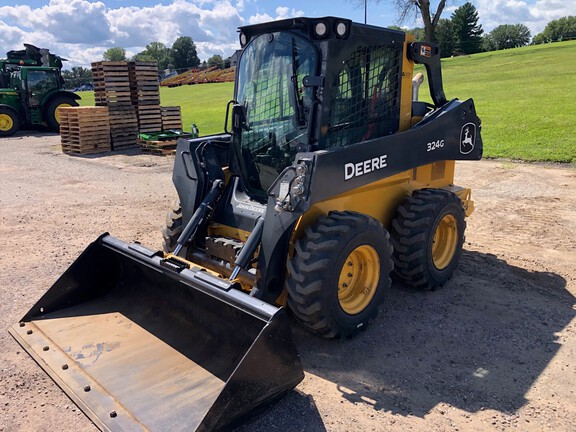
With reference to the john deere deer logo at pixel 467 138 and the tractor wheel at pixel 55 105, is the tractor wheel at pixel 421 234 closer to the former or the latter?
the john deere deer logo at pixel 467 138

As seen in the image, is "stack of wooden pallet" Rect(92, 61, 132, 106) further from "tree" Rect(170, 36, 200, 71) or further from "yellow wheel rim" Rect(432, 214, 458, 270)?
"tree" Rect(170, 36, 200, 71)

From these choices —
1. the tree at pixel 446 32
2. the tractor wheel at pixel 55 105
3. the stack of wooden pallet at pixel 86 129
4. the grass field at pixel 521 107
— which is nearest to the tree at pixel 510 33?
the tree at pixel 446 32

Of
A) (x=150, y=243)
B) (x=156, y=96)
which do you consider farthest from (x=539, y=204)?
(x=156, y=96)

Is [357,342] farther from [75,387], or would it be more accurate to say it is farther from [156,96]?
[156,96]

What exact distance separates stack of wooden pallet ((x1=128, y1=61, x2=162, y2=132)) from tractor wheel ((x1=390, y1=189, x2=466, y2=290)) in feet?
41.0

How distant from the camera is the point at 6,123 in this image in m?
20.3

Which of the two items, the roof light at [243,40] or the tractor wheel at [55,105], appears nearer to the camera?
the roof light at [243,40]

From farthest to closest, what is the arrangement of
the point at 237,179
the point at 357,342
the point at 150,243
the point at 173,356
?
the point at 150,243 < the point at 237,179 < the point at 357,342 < the point at 173,356

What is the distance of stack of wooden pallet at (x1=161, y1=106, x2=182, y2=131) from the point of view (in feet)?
54.3

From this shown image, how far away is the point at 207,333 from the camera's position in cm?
394

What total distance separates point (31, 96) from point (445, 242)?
19.3 m

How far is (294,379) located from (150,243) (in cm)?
406

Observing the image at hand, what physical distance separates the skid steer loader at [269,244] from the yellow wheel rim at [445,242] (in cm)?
1

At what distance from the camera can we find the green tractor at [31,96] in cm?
2008
